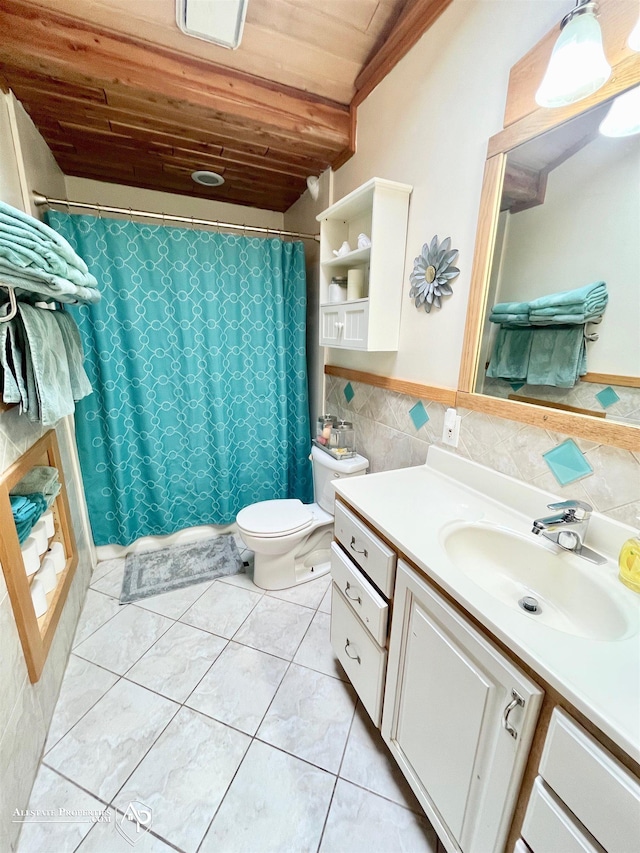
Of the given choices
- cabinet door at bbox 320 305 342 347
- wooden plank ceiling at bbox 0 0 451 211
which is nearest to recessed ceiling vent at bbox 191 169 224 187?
wooden plank ceiling at bbox 0 0 451 211

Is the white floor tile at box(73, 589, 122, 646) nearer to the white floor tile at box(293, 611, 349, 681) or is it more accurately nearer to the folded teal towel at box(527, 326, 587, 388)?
the white floor tile at box(293, 611, 349, 681)

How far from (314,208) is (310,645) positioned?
248cm

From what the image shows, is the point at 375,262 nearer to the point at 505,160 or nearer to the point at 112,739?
the point at 505,160

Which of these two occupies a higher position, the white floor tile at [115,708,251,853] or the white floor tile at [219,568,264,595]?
the white floor tile at [115,708,251,853]

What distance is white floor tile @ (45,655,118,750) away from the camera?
122 cm

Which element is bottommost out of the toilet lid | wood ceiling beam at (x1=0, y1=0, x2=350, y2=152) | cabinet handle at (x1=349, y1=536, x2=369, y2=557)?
the toilet lid

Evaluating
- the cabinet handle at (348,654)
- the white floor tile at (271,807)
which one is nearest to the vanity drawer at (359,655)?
the cabinet handle at (348,654)

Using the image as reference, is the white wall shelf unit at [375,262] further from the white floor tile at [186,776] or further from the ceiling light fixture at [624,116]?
the white floor tile at [186,776]

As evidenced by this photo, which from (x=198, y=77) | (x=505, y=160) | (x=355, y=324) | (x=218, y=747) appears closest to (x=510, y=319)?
(x=505, y=160)

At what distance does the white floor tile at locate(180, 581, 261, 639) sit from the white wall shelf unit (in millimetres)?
1440

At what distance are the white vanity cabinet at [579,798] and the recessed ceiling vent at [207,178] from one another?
106 inches

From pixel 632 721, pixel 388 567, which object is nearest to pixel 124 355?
pixel 388 567

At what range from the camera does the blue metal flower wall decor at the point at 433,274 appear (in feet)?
4.13

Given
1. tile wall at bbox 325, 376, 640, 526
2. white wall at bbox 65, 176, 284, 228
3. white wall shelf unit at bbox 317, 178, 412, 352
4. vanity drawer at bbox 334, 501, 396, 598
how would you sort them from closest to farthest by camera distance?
tile wall at bbox 325, 376, 640, 526, vanity drawer at bbox 334, 501, 396, 598, white wall shelf unit at bbox 317, 178, 412, 352, white wall at bbox 65, 176, 284, 228
